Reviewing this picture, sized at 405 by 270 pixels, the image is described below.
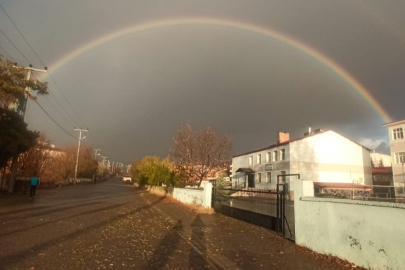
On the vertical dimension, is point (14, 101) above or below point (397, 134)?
below

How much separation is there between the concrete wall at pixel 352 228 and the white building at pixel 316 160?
99.2 feet

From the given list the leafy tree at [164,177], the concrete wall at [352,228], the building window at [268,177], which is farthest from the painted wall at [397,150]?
the concrete wall at [352,228]

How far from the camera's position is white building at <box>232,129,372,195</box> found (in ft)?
126

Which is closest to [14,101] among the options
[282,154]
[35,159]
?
[35,159]

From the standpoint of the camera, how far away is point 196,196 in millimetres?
19094

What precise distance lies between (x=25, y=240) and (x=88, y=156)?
70.5 m

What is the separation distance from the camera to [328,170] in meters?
40.0

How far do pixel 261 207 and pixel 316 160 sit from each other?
30697 millimetres

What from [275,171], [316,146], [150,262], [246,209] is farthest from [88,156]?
[150,262]

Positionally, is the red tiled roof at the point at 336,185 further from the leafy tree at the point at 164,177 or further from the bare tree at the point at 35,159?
the bare tree at the point at 35,159

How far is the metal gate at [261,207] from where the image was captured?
9.46 metres

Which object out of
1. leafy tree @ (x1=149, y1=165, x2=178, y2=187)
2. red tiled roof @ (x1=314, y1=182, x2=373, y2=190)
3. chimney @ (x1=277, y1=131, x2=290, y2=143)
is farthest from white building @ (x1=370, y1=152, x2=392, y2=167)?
leafy tree @ (x1=149, y1=165, x2=178, y2=187)

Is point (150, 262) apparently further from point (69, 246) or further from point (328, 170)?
point (328, 170)

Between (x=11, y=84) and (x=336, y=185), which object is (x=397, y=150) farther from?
(x=11, y=84)
